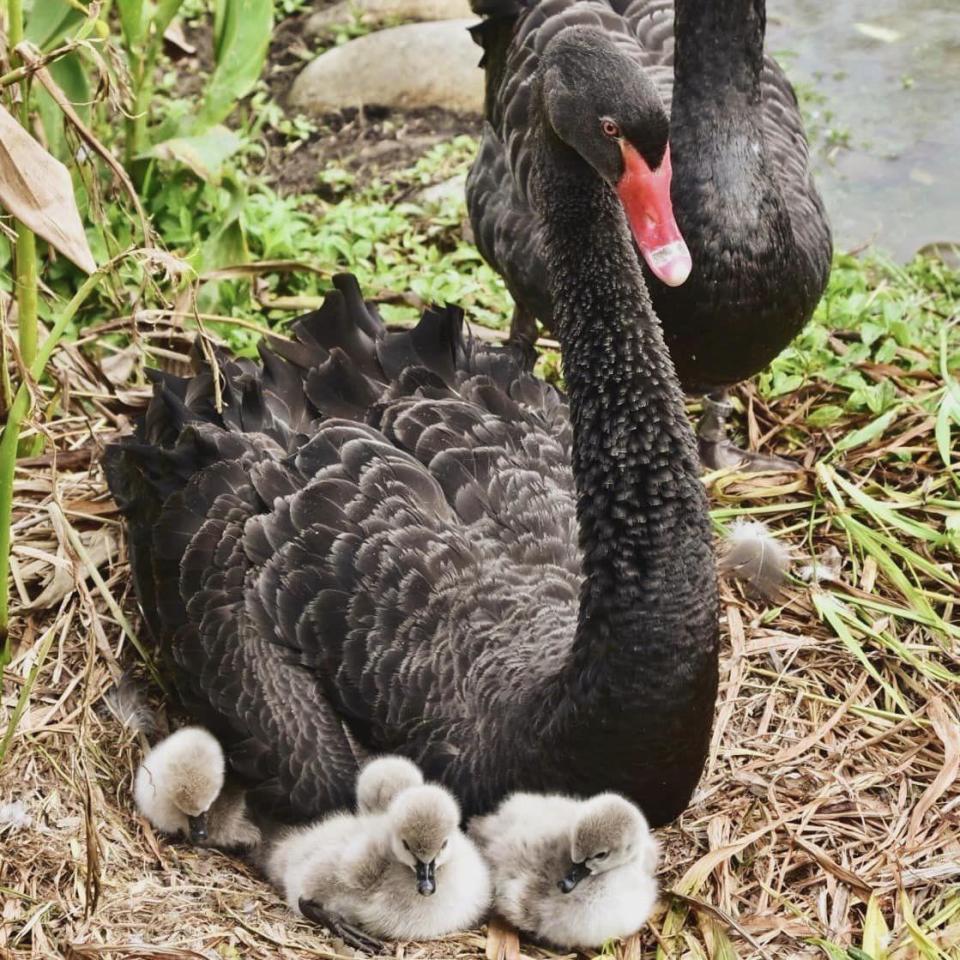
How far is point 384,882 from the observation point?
8.72 ft

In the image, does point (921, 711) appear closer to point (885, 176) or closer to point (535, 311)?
point (535, 311)

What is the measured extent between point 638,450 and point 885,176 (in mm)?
3458

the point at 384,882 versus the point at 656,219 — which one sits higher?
the point at 656,219

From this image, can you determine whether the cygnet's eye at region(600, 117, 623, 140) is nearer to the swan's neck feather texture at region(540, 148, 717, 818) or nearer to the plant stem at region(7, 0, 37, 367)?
the swan's neck feather texture at region(540, 148, 717, 818)

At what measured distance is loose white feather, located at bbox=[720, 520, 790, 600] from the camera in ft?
11.5

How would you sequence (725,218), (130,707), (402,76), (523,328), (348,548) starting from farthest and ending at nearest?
1. (402,76)
2. (523,328)
3. (725,218)
4. (130,707)
5. (348,548)

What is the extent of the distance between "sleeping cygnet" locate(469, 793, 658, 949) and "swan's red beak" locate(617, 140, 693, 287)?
933 mm

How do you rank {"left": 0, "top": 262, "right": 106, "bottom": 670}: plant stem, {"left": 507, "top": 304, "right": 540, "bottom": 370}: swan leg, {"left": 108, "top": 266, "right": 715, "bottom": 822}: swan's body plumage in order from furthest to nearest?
{"left": 507, "top": 304, "right": 540, "bottom": 370}: swan leg
{"left": 108, "top": 266, "right": 715, "bottom": 822}: swan's body plumage
{"left": 0, "top": 262, "right": 106, "bottom": 670}: plant stem

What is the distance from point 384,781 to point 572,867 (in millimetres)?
376

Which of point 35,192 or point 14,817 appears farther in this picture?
point 14,817

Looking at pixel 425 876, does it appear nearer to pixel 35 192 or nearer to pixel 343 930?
pixel 343 930

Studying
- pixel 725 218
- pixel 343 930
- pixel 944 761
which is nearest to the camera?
pixel 343 930

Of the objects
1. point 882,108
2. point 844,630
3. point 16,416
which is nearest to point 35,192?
point 16,416

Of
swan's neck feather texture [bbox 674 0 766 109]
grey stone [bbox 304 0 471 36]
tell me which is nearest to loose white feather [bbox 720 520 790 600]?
swan's neck feather texture [bbox 674 0 766 109]
